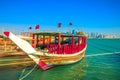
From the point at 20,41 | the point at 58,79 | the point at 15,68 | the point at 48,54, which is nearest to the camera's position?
the point at 20,41

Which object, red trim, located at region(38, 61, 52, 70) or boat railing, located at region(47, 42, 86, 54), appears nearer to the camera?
red trim, located at region(38, 61, 52, 70)

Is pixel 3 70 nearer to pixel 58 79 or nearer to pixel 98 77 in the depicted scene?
pixel 58 79

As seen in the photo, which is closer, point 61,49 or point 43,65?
point 43,65

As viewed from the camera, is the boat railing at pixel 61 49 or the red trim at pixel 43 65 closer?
the red trim at pixel 43 65

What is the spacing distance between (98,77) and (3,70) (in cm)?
1108

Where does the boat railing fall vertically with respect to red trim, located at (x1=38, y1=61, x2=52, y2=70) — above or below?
above

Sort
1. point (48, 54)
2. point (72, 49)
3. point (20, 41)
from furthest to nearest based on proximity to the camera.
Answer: point (72, 49)
point (48, 54)
point (20, 41)

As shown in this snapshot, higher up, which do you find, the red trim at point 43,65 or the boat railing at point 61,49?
the boat railing at point 61,49

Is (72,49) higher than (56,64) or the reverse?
higher

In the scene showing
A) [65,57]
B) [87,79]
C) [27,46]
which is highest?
[27,46]

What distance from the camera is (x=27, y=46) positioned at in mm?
17922

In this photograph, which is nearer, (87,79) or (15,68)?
(87,79)

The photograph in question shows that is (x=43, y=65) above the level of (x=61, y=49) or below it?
below

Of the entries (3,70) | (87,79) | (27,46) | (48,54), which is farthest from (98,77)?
(3,70)
